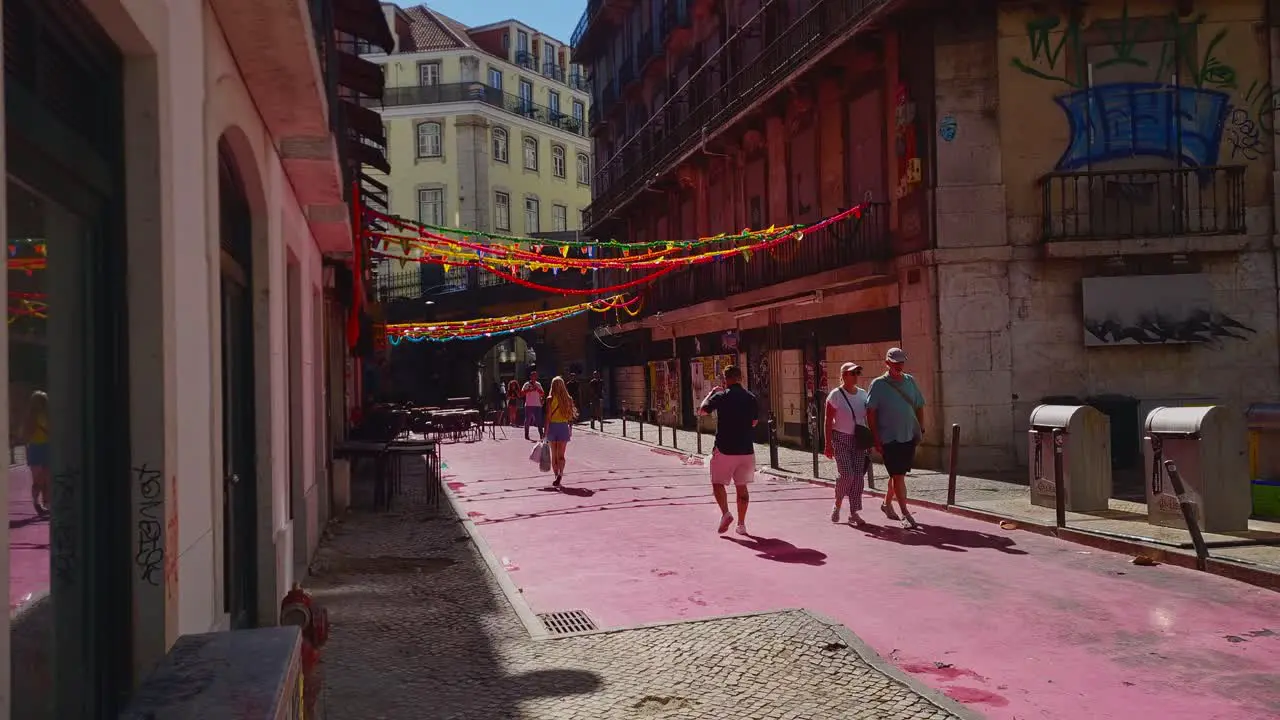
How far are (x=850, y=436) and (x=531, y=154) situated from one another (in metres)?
47.4

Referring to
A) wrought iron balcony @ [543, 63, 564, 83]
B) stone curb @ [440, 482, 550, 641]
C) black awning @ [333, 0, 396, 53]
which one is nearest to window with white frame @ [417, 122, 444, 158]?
wrought iron balcony @ [543, 63, 564, 83]

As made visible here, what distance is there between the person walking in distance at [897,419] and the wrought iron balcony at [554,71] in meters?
51.4

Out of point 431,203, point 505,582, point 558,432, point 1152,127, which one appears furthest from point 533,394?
point 431,203

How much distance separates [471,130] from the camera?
52.7 meters

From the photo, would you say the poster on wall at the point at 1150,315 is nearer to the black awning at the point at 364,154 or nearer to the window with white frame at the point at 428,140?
the black awning at the point at 364,154

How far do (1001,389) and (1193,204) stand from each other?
413cm

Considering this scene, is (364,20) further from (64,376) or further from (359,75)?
(64,376)

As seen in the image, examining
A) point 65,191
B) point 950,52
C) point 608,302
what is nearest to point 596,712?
point 65,191

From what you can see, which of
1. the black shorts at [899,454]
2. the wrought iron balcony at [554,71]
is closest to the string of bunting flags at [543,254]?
the black shorts at [899,454]

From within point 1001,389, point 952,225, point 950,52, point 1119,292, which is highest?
point 950,52

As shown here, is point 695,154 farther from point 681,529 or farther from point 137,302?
point 137,302

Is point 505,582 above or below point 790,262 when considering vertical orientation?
below

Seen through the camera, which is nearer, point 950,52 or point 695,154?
point 950,52

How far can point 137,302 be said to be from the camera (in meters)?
3.52
